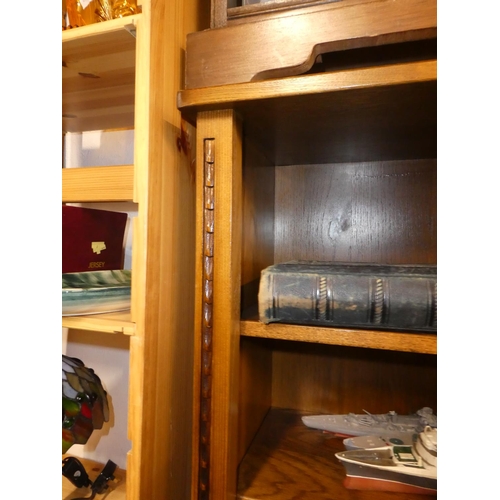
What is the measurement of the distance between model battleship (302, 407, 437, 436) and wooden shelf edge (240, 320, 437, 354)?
0.85 feet

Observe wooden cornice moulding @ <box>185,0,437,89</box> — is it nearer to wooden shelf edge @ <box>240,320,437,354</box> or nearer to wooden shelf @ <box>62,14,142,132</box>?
wooden shelf @ <box>62,14,142,132</box>

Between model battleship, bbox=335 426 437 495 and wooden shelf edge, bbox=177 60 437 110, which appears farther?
model battleship, bbox=335 426 437 495

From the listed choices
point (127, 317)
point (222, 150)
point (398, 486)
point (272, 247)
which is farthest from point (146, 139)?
point (398, 486)

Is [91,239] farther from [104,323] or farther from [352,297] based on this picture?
[352,297]

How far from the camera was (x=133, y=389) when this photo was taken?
1.75 feet

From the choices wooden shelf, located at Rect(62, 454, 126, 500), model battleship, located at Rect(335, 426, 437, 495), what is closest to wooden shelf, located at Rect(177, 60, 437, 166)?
model battleship, located at Rect(335, 426, 437, 495)

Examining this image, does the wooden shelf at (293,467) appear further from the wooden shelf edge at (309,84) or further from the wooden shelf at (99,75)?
the wooden shelf at (99,75)

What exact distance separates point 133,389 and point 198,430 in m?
0.11

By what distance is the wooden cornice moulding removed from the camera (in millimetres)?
459

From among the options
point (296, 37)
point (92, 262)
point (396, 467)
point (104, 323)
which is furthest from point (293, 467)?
point (296, 37)

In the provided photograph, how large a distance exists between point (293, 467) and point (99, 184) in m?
0.56

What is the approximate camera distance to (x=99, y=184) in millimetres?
593

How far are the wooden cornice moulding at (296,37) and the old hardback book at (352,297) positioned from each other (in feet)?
0.90
